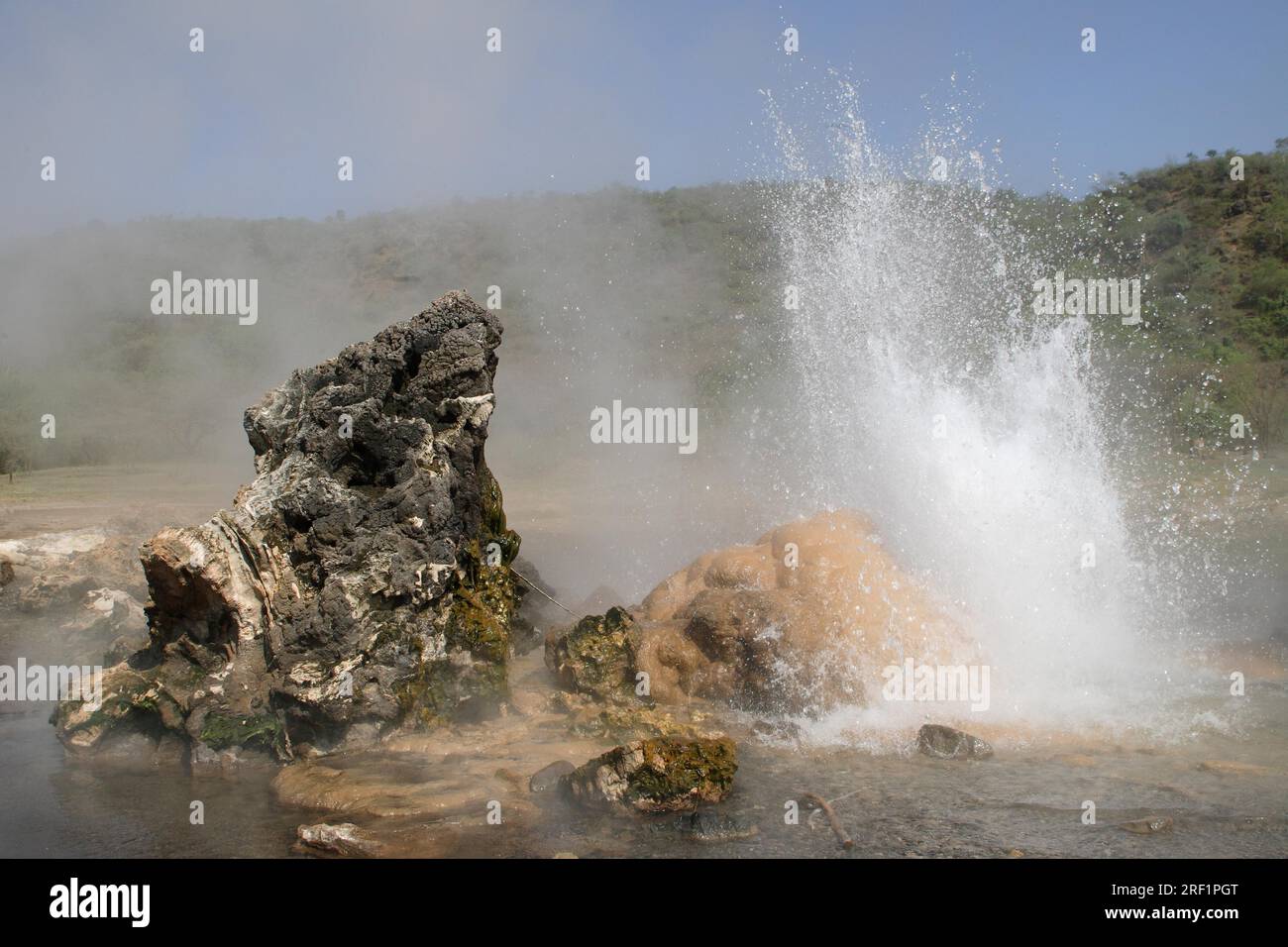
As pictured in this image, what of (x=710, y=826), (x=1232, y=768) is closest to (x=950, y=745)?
(x=1232, y=768)

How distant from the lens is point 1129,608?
8461 millimetres

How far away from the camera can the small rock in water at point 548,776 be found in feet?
17.1

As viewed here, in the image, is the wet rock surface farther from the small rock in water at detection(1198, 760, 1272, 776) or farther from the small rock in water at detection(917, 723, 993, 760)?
the small rock in water at detection(1198, 760, 1272, 776)

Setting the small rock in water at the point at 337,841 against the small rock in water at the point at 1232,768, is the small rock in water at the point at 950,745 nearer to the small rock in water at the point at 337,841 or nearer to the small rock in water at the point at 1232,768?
the small rock in water at the point at 1232,768

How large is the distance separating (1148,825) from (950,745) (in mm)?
1190

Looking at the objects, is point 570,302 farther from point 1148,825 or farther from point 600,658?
point 1148,825

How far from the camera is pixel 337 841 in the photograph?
174 inches

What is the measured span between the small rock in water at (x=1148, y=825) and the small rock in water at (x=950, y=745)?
3.44 ft

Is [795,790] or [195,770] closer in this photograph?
[795,790]

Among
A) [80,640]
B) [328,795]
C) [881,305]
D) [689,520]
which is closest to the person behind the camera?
[328,795]

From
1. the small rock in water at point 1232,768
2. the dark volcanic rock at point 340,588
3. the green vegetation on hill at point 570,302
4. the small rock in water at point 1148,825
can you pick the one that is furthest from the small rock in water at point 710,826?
the green vegetation on hill at point 570,302
